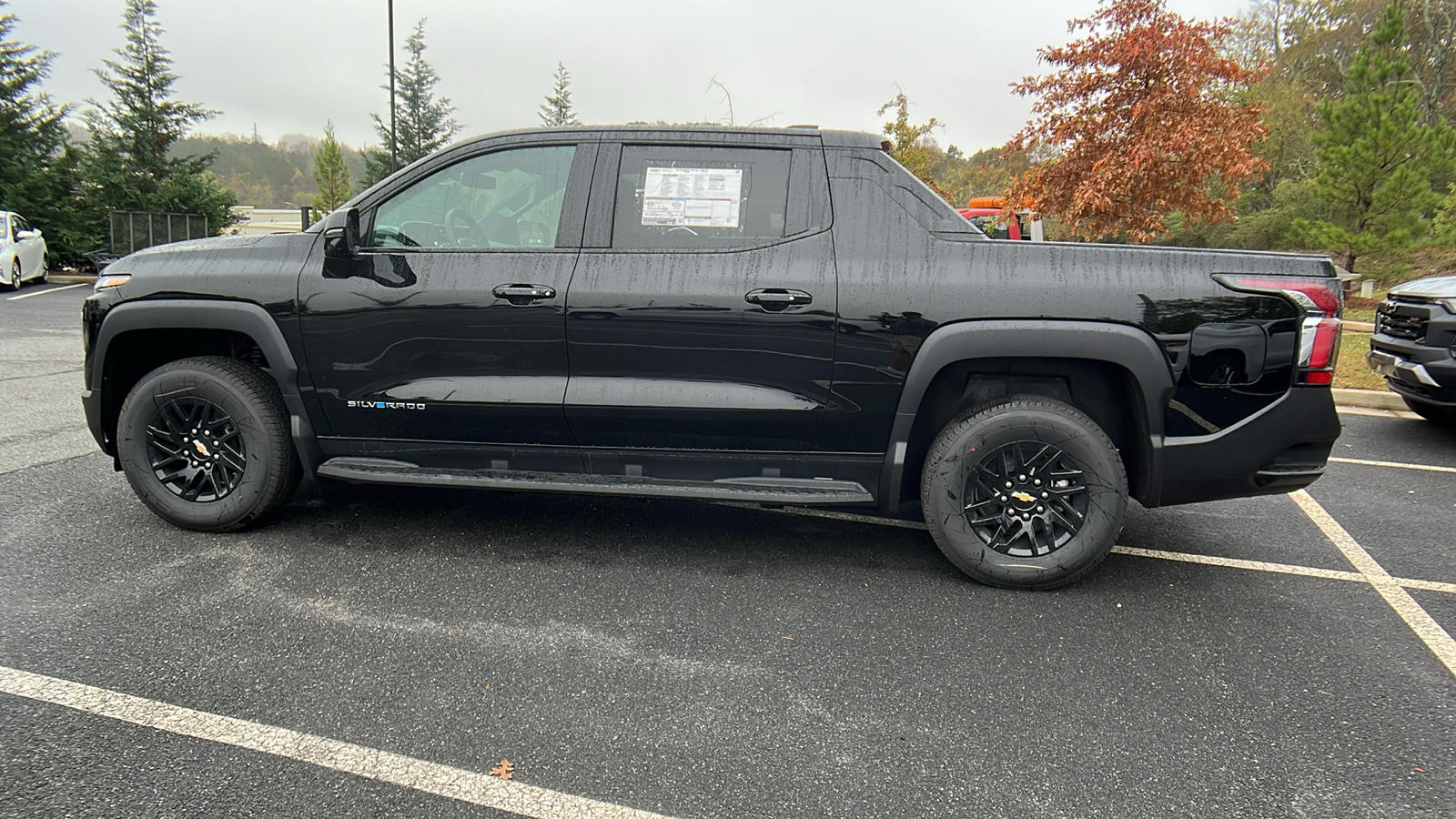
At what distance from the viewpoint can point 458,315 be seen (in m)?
3.48

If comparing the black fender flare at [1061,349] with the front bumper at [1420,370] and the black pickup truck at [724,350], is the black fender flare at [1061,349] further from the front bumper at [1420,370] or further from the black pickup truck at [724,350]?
the front bumper at [1420,370]

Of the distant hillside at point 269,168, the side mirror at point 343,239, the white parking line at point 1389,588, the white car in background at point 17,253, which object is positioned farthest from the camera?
the distant hillside at point 269,168

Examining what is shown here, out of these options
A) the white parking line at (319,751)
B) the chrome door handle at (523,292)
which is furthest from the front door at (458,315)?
the white parking line at (319,751)

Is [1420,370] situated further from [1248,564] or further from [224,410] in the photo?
[224,410]

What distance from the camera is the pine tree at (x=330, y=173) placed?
114 ft

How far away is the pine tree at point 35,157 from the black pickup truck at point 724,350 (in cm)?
2233

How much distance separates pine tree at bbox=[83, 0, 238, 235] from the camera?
22.6m

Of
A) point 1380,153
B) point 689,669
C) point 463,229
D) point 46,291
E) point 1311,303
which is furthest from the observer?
point 46,291

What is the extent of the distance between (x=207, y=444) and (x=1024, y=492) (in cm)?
366

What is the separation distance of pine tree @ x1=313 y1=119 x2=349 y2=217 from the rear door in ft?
117

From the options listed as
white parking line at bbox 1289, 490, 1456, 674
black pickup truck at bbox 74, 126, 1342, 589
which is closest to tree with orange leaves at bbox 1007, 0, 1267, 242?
white parking line at bbox 1289, 490, 1456, 674

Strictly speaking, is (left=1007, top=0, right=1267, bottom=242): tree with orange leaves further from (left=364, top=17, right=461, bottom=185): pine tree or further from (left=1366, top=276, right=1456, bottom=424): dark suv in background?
(left=364, top=17, right=461, bottom=185): pine tree

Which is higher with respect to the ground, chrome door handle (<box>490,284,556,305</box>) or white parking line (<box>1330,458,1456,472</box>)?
chrome door handle (<box>490,284,556,305</box>)

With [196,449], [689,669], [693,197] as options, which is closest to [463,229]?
[693,197]
